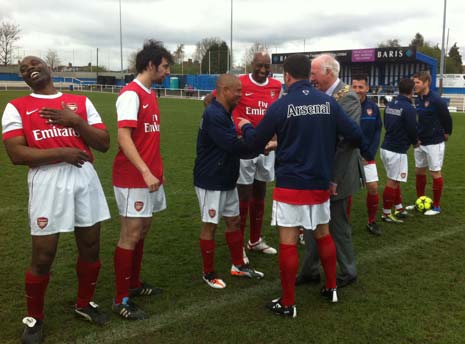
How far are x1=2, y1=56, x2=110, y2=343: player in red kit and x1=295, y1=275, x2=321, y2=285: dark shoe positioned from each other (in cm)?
206

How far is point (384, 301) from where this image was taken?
12.8 ft

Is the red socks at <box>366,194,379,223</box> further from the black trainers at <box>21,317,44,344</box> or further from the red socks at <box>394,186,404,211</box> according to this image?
the black trainers at <box>21,317,44,344</box>

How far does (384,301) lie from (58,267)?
327cm

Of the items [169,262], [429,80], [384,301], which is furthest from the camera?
[429,80]

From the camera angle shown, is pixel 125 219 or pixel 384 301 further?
pixel 384 301

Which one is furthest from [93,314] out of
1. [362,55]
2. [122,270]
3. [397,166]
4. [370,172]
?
[362,55]

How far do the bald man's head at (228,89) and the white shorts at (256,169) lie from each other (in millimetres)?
1053

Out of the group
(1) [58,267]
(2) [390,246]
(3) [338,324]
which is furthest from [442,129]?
(1) [58,267]

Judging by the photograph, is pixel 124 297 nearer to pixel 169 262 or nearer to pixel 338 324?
pixel 169 262

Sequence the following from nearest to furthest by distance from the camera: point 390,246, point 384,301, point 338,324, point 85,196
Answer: point 85,196 → point 338,324 → point 384,301 → point 390,246

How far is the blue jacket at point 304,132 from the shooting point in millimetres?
3391

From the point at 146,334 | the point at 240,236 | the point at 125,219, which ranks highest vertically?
the point at 125,219

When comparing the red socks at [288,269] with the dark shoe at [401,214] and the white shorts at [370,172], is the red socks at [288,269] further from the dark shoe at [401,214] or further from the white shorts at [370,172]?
the dark shoe at [401,214]

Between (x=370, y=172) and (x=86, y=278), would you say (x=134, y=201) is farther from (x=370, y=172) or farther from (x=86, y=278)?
(x=370, y=172)
